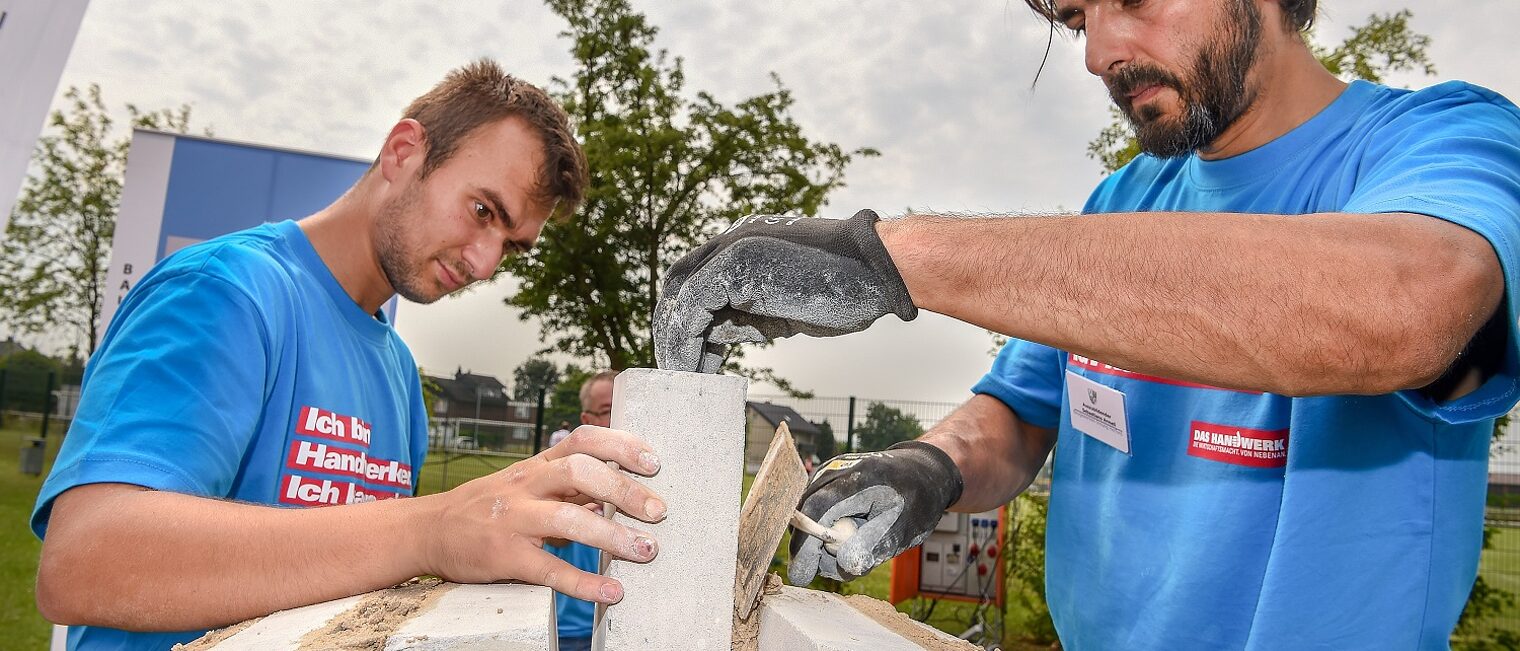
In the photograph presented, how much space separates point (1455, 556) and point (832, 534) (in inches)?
44.1

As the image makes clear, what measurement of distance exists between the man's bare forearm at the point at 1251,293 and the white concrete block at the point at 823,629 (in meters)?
0.70

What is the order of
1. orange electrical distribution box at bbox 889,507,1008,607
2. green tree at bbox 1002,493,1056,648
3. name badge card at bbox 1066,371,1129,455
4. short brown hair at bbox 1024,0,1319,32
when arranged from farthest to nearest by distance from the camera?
green tree at bbox 1002,493,1056,648 → orange electrical distribution box at bbox 889,507,1008,607 → name badge card at bbox 1066,371,1129,455 → short brown hair at bbox 1024,0,1319,32

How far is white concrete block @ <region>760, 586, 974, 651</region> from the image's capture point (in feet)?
5.03

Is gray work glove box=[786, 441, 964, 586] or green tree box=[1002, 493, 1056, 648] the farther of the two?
green tree box=[1002, 493, 1056, 648]

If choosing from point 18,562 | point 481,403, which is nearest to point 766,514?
point 18,562

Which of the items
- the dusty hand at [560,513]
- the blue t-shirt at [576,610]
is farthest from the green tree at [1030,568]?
the dusty hand at [560,513]

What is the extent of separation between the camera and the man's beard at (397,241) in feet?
7.98

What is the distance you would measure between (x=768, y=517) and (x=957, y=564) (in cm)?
617

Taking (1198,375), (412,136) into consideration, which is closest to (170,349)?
(412,136)

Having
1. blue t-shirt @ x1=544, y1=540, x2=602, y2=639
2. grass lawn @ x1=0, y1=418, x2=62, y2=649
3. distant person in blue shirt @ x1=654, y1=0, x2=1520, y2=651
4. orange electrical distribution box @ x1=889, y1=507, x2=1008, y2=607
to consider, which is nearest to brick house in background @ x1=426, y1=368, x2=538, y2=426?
grass lawn @ x1=0, y1=418, x2=62, y2=649

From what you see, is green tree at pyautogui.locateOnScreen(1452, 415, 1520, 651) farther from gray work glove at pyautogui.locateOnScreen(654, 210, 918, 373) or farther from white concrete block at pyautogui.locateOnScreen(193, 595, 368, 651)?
white concrete block at pyautogui.locateOnScreen(193, 595, 368, 651)

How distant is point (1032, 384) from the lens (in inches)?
92.7

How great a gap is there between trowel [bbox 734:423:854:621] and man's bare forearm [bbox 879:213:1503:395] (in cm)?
55

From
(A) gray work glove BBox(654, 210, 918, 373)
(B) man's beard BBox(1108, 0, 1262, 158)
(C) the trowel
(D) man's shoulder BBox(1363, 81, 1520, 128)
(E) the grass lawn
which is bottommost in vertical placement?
(E) the grass lawn
